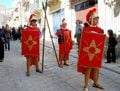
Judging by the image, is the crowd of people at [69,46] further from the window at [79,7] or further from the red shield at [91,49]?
the window at [79,7]

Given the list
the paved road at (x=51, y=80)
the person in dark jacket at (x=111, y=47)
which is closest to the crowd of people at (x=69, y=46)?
the person in dark jacket at (x=111, y=47)

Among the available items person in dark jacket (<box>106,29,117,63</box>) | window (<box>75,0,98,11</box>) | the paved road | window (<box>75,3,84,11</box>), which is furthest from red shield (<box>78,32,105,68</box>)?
window (<box>75,3,84,11</box>)

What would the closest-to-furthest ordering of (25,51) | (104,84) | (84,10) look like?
(104,84), (25,51), (84,10)

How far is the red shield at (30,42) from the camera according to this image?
45.5 ft

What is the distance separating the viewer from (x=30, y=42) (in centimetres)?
1400

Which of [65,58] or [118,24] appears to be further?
[118,24]

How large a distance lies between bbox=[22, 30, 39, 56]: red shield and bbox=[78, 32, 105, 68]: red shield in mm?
3537

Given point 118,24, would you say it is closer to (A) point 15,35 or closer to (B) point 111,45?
(B) point 111,45

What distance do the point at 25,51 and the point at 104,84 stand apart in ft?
10.5

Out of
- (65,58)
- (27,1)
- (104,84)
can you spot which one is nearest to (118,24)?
(65,58)

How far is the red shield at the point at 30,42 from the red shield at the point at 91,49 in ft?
11.6

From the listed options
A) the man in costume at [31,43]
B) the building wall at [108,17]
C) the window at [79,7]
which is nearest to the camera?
the man in costume at [31,43]

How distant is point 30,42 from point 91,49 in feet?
12.4

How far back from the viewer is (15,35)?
→ 175 ft
